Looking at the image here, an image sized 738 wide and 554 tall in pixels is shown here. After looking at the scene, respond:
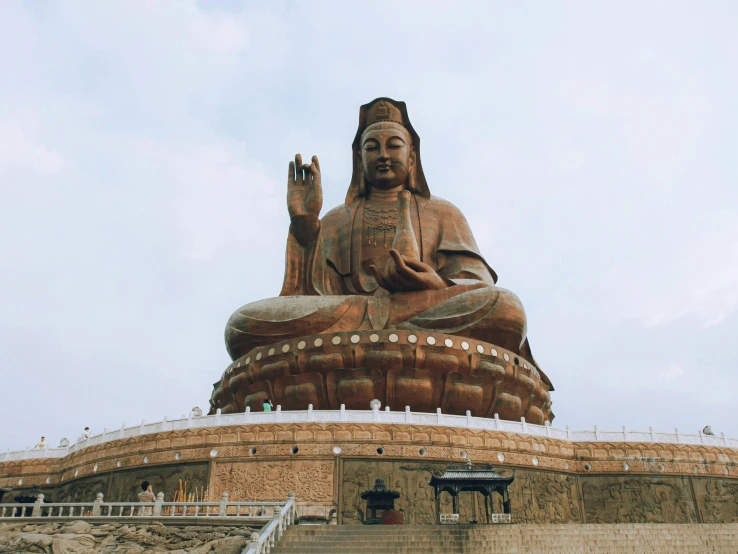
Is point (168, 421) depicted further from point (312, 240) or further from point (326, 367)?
point (312, 240)

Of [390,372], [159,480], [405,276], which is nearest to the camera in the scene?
[159,480]

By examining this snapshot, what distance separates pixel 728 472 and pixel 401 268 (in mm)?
7368

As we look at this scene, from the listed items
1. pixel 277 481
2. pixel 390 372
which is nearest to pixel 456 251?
pixel 390 372

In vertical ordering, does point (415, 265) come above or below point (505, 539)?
above

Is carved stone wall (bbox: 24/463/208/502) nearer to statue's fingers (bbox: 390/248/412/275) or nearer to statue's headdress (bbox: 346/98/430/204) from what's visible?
statue's fingers (bbox: 390/248/412/275)

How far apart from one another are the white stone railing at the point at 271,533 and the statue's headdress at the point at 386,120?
38.3 ft

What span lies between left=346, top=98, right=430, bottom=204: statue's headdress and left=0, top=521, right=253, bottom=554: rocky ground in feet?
40.0

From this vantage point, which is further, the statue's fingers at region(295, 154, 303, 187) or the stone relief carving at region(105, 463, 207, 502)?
the statue's fingers at region(295, 154, 303, 187)

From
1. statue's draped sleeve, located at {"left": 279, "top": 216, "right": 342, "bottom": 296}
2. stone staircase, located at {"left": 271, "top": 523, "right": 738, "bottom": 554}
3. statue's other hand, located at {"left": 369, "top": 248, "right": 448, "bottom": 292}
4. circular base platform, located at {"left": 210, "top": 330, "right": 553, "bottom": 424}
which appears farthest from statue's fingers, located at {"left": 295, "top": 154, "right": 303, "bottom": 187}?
stone staircase, located at {"left": 271, "top": 523, "right": 738, "bottom": 554}

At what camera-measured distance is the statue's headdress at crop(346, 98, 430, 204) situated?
64.6 ft

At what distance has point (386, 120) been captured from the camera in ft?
64.3

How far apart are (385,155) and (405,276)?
4.43m

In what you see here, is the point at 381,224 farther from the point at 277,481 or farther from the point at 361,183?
the point at 277,481

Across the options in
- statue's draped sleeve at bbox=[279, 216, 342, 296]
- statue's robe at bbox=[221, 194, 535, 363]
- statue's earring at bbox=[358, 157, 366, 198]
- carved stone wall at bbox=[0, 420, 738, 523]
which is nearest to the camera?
carved stone wall at bbox=[0, 420, 738, 523]
